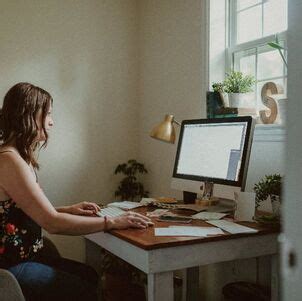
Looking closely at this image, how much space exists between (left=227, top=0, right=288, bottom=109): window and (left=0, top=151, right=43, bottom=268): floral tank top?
56.9 inches

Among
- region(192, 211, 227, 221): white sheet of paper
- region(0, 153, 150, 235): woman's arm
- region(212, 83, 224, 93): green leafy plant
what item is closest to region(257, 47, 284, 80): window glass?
region(212, 83, 224, 93): green leafy plant

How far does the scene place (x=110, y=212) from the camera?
1.98 meters

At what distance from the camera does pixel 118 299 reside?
2.45 meters

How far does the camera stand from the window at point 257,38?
227 cm

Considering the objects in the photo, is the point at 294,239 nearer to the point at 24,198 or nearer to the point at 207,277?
the point at 24,198

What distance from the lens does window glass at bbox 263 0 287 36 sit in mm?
2252

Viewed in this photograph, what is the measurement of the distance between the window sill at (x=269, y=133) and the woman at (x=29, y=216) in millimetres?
833

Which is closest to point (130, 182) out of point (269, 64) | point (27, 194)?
point (269, 64)

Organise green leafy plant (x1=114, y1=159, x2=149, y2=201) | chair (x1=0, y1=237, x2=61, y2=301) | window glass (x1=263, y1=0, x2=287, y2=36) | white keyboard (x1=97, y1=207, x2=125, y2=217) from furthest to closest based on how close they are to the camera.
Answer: green leafy plant (x1=114, y1=159, x2=149, y2=201) → window glass (x1=263, y1=0, x2=287, y2=36) → white keyboard (x1=97, y1=207, x2=125, y2=217) → chair (x1=0, y1=237, x2=61, y2=301)

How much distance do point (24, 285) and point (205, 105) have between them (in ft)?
4.98

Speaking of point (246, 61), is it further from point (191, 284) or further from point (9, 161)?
point (9, 161)

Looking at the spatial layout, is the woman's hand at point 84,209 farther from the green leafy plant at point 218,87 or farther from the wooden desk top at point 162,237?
the green leafy plant at point 218,87

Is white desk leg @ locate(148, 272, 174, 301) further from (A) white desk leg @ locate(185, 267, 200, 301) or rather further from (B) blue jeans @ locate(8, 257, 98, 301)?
(A) white desk leg @ locate(185, 267, 200, 301)

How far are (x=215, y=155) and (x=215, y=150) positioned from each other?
0.02 m
